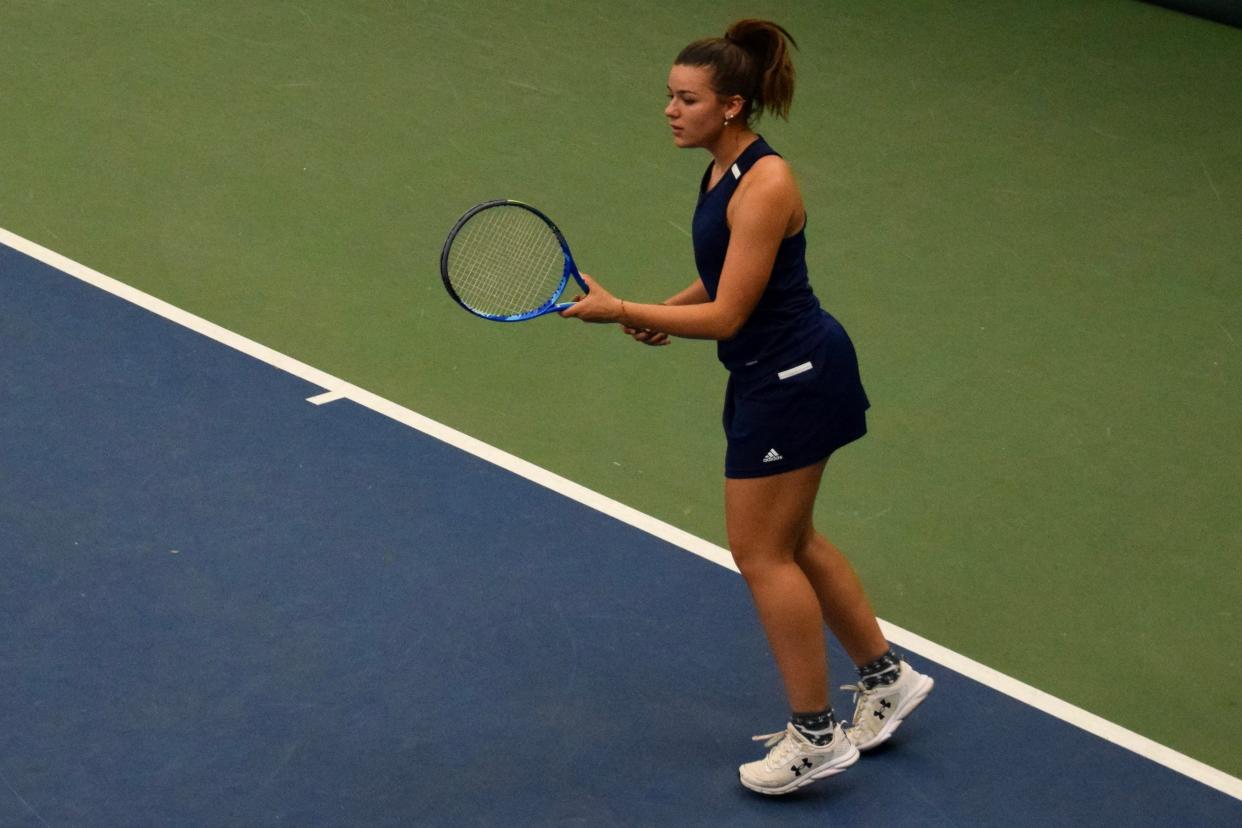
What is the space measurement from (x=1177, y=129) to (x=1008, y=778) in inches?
199

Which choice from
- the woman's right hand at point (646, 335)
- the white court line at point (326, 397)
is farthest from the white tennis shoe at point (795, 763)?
the white court line at point (326, 397)

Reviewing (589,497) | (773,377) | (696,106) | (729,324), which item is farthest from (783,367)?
(589,497)

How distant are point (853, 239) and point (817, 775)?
346 centimetres

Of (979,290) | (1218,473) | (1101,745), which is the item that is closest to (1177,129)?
(979,290)

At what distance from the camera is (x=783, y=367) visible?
404 centimetres

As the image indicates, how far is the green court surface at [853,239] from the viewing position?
5266 mm

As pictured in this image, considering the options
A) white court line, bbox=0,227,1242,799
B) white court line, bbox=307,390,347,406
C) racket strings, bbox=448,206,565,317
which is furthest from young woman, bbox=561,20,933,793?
white court line, bbox=307,390,347,406

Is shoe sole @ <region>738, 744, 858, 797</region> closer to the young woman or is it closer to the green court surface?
the young woman

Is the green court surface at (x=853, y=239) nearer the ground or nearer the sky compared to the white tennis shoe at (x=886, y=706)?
nearer the sky

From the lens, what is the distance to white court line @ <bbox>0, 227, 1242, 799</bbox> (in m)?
4.46

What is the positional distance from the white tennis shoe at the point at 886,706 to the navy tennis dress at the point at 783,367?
27.7 inches

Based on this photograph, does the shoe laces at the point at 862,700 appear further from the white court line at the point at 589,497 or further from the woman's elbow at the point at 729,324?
the woman's elbow at the point at 729,324

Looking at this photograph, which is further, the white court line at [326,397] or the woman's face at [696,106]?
the white court line at [326,397]

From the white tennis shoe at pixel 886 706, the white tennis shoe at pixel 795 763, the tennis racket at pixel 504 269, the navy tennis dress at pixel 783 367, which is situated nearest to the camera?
the navy tennis dress at pixel 783 367
